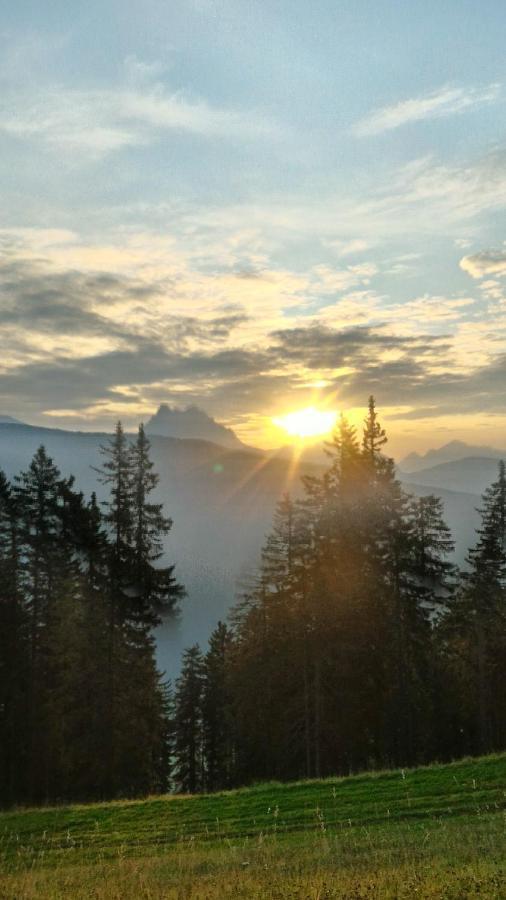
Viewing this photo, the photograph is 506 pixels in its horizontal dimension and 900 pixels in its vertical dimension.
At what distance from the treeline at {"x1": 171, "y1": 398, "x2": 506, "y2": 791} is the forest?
0.11m

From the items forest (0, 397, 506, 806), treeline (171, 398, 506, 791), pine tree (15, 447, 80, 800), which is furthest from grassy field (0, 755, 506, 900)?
pine tree (15, 447, 80, 800)

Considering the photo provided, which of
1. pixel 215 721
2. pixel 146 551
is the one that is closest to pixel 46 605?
pixel 146 551

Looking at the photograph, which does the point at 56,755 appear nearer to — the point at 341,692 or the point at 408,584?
the point at 341,692

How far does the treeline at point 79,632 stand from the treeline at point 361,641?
250 inches

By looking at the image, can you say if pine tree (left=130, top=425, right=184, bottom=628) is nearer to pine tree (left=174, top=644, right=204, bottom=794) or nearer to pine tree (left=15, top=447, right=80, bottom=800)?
pine tree (left=15, top=447, right=80, bottom=800)

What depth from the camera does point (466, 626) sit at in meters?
45.4

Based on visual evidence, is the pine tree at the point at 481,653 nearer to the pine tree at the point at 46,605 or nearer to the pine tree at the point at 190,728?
the pine tree at the point at 46,605

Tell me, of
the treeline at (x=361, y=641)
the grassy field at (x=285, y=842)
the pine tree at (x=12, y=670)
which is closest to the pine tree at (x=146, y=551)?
the treeline at (x=361, y=641)

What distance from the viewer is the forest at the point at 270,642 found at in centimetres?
3744

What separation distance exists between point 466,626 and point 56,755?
24761mm

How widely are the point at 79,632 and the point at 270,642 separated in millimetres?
11476

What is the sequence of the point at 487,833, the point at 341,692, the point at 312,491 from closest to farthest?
the point at 487,833
the point at 341,692
the point at 312,491

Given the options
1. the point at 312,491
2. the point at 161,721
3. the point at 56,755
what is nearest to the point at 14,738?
the point at 56,755

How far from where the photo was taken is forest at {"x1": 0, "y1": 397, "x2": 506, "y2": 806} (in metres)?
37.4
